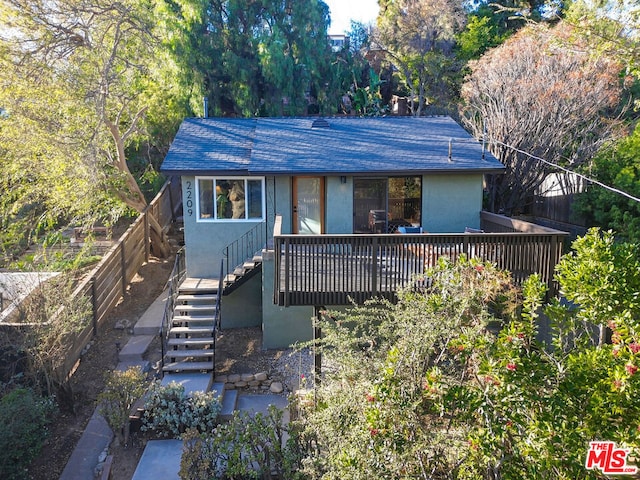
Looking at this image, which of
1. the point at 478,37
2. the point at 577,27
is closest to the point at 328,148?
the point at 577,27

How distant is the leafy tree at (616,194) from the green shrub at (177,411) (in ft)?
33.5

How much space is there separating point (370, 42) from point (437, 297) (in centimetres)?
2385

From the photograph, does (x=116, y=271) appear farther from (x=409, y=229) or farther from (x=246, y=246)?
(x=409, y=229)

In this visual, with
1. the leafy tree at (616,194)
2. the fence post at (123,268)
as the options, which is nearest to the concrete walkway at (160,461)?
the fence post at (123,268)

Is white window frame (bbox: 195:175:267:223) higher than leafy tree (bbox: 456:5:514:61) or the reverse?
the reverse

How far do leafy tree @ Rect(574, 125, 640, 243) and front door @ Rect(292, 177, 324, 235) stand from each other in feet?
23.9

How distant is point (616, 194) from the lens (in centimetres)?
1273

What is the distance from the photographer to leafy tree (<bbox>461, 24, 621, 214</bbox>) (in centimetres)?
1437

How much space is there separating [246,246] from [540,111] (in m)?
9.36

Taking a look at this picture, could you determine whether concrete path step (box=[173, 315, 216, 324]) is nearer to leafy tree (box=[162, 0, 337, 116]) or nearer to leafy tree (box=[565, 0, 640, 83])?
leafy tree (box=[565, 0, 640, 83])

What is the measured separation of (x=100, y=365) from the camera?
408 inches

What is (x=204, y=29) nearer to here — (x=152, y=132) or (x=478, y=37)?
(x=152, y=132)

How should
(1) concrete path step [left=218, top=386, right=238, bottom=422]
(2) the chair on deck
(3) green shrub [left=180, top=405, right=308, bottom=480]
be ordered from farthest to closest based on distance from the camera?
(2) the chair on deck → (1) concrete path step [left=218, top=386, right=238, bottom=422] → (3) green shrub [left=180, top=405, right=308, bottom=480]

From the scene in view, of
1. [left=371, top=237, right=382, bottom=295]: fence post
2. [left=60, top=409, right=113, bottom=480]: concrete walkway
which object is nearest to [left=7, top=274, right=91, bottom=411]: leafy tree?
[left=60, top=409, right=113, bottom=480]: concrete walkway
